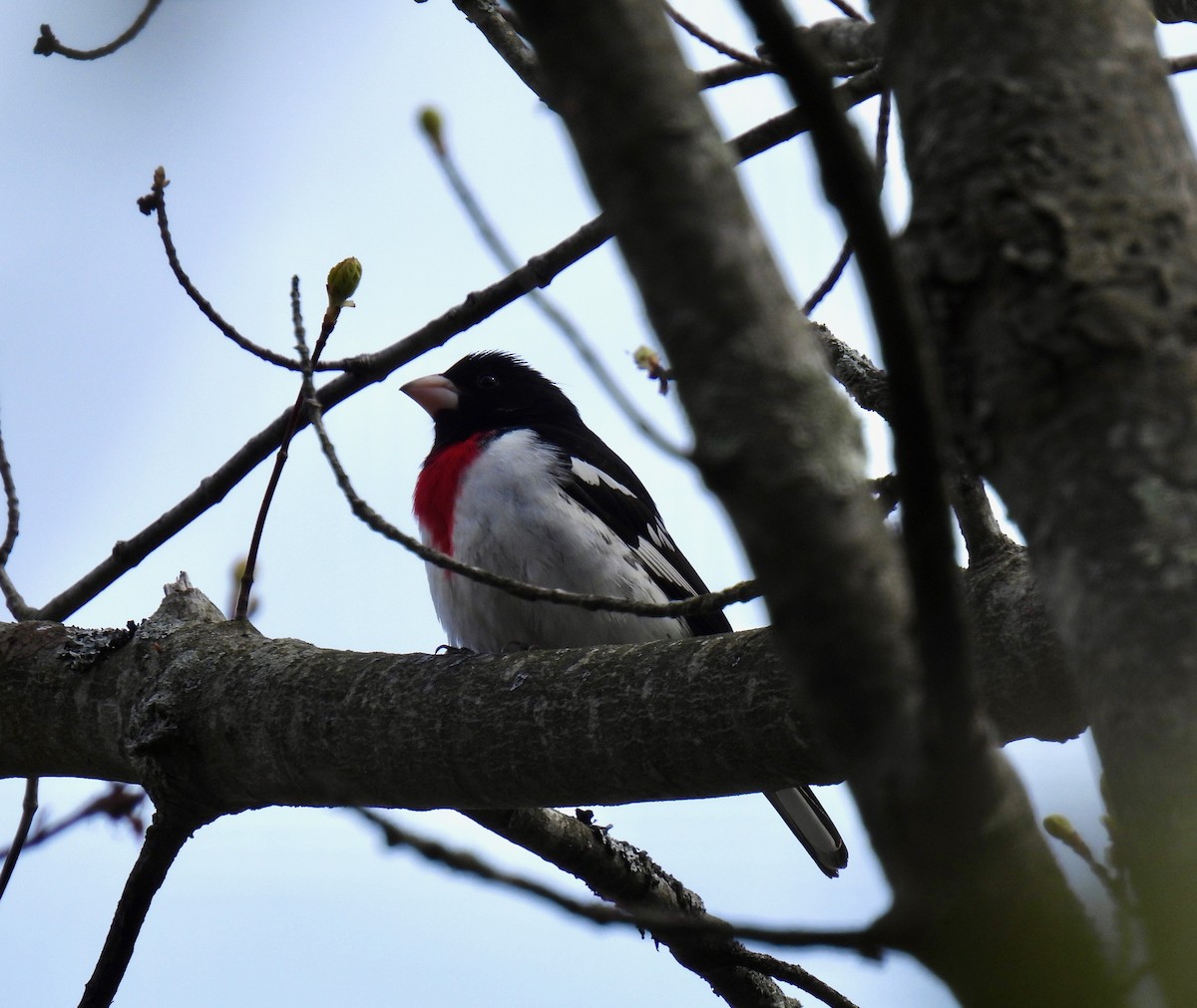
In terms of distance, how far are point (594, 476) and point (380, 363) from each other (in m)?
1.43

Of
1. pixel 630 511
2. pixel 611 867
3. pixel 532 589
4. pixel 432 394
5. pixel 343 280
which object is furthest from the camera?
pixel 432 394

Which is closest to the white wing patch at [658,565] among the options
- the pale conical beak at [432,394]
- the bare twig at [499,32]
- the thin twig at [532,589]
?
the pale conical beak at [432,394]

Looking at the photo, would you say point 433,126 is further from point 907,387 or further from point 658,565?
point 658,565

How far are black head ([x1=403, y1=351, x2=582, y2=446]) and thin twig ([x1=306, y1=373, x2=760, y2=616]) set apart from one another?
318 cm

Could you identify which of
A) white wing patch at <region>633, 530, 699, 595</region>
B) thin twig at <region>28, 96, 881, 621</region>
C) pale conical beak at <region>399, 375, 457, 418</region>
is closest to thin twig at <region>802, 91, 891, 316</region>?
thin twig at <region>28, 96, 881, 621</region>

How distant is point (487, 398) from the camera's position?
5715 mm

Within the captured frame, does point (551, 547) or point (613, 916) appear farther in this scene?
point (551, 547)

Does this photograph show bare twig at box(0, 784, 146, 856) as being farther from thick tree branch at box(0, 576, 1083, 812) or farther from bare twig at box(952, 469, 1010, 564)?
bare twig at box(952, 469, 1010, 564)

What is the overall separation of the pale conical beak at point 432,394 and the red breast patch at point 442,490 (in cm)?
50

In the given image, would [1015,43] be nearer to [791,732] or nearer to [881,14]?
[881,14]

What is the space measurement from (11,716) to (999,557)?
2.39 m

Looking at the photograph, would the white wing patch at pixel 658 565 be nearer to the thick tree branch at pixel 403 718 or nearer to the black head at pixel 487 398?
the black head at pixel 487 398

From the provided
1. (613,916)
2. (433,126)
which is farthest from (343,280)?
(613,916)

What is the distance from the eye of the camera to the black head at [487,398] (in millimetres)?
5575
